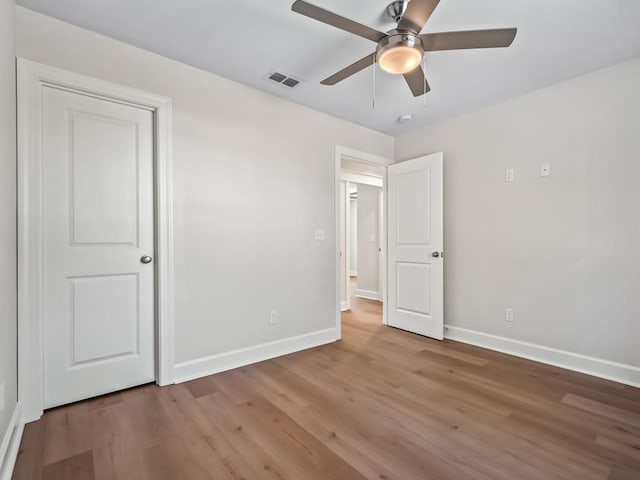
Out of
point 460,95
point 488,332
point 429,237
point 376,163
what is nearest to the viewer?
point 460,95

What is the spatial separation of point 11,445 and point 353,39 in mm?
2938

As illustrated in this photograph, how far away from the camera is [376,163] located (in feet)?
13.0

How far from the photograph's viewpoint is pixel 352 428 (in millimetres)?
1844

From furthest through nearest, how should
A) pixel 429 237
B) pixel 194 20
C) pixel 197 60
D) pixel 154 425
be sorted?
pixel 429 237, pixel 197 60, pixel 194 20, pixel 154 425

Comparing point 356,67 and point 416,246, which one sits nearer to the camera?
point 356,67

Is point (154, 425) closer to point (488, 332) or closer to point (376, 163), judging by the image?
point (488, 332)

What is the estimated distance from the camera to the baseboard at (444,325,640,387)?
2.44 m

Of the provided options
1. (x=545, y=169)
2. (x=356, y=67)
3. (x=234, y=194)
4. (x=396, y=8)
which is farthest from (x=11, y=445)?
(x=545, y=169)

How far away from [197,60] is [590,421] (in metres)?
3.56

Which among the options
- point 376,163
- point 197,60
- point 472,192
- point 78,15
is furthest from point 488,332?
point 78,15

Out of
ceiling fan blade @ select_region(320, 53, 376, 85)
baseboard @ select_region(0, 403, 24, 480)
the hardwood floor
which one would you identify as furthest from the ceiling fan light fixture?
baseboard @ select_region(0, 403, 24, 480)

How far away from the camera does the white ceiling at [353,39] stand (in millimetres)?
1863

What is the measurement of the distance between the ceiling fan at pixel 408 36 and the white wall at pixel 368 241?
13.0ft

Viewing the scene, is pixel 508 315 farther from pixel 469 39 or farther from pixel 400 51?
pixel 400 51
